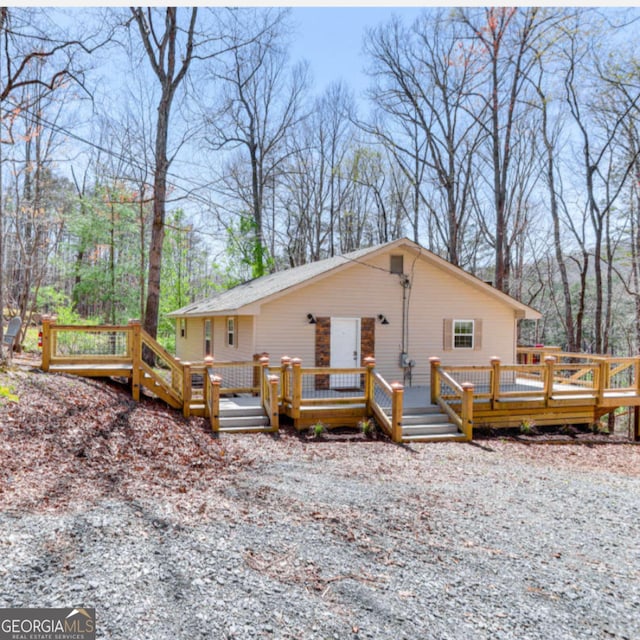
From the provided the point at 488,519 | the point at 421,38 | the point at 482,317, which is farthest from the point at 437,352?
the point at 421,38

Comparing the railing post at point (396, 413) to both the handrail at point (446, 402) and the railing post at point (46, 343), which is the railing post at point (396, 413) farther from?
the railing post at point (46, 343)

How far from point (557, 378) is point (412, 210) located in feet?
59.0

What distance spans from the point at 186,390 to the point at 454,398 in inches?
238

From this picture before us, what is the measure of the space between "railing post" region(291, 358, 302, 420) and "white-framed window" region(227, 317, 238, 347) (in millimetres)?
4336

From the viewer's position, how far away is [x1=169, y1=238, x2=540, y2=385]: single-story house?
1306 centimetres

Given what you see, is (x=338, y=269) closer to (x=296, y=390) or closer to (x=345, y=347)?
(x=345, y=347)

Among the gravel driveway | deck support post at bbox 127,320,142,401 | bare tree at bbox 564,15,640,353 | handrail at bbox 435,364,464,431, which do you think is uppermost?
bare tree at bbox 564,15,640,353

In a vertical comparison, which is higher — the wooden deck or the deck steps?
the wooden deck

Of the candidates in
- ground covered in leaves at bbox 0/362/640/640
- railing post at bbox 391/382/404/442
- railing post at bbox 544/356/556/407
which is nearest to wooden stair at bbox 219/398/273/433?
ground covered in leaves at bbox 0/362/640/640

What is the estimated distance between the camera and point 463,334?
14.9 m

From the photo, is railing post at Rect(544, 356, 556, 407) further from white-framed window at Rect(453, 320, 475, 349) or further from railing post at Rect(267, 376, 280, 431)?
railing post at Rect(267, 376, 280, 431)

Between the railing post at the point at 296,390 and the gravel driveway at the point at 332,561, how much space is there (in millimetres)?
3335

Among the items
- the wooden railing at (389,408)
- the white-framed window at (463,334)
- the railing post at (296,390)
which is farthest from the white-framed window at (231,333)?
the white-framed window at (463,334)

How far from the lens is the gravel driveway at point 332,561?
135 inches
